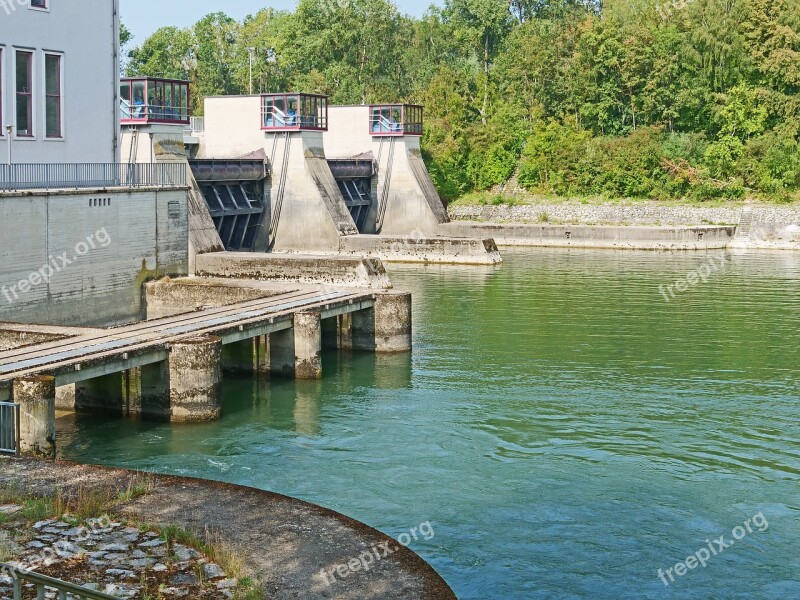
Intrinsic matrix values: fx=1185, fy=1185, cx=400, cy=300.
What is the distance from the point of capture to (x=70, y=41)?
34219 millimetres

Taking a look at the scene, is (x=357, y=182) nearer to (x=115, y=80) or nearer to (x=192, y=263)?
(x=192, y=263)

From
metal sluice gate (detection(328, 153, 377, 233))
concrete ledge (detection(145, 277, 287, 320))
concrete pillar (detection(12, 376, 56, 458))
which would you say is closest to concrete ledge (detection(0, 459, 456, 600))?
concrete pillar (detection(12, 376, 56, 458))

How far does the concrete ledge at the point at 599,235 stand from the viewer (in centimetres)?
6191

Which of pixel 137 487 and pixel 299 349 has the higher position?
pixel 137 487

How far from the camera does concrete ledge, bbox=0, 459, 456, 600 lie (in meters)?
12.5

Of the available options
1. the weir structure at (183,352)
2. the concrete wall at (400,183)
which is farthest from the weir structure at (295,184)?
the weir structure at (183,352)

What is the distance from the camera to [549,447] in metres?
22.1

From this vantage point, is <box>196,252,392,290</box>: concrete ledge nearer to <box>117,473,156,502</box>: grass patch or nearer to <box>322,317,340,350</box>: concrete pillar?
<box>322,317,340,350</box>: concrete pillar

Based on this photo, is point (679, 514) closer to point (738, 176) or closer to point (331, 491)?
point (331, 491)

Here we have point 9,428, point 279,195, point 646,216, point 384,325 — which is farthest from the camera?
point 646,216

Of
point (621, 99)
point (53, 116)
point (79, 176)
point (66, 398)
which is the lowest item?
point (66, 398)

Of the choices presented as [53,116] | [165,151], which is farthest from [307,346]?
[165,151]

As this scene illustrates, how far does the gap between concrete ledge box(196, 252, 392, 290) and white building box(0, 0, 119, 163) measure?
606cm

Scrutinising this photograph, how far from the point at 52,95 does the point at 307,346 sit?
11556mm
